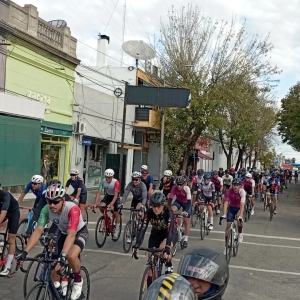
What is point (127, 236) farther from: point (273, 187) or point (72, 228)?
point (273, 187)

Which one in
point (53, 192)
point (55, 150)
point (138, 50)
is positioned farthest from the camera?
point (138, 50)

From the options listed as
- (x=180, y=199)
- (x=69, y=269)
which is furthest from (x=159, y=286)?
(x=180, y=199)

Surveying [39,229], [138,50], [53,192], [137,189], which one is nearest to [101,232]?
[137,189]

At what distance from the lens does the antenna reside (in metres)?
28.0

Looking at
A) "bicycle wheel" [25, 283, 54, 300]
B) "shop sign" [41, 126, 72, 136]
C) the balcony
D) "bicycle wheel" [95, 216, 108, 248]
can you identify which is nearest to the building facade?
"shop sign" [41, 126, 72, 136]

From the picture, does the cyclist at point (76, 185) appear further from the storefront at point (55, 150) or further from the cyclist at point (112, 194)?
the storefront at point (55, 150)

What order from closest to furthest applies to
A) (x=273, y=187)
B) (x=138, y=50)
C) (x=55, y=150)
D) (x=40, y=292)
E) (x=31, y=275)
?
(x=40, y=292) → (x=31, y=275) → (x=273, y=187) → (x=55, y=150) → (x=138, y=50)

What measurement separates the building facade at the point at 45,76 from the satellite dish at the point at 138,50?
6.52m

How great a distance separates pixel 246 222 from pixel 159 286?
14460 millimetres

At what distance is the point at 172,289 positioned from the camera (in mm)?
2115

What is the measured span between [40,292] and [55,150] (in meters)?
16.7

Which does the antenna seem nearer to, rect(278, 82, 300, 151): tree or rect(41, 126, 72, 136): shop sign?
rect(41, 126, 72, 136): shop sign

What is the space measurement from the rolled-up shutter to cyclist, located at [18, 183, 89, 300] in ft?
37.6

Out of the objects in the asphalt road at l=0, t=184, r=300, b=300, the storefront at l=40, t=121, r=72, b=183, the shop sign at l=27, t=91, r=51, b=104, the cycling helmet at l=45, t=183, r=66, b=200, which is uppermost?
the shop sign at l=27, t=91, r=51, b=104
